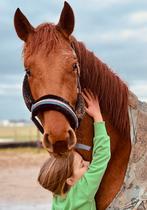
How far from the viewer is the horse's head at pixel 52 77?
3891 millimetres

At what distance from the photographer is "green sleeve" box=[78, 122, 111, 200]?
4.29m

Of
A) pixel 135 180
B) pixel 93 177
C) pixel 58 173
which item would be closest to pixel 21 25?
pixel 58 173

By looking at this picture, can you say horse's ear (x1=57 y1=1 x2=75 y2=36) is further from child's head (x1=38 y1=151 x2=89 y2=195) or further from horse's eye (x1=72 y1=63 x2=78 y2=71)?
child's head (x1=38 y1=151 x2=89 y2=195)

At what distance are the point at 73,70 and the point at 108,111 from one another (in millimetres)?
583

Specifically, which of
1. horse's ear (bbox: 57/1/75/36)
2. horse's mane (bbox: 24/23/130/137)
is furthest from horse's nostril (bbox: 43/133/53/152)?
horse's ear (bbox: 57/1/75/36)

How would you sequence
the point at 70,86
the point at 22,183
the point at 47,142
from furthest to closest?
1. the point at 22,183
2. the point at 70,86
3. the point at 47,142

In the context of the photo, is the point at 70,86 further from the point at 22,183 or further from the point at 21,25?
the point at 22,183

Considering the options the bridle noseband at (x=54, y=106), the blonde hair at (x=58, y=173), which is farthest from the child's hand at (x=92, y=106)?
the blonde hair at (x=58, y=173)

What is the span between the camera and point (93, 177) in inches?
169

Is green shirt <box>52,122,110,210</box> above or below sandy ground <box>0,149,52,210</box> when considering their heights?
above

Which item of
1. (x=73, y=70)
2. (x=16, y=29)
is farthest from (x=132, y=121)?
(x=16, y=29)

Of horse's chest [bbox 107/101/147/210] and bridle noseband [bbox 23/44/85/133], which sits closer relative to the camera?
bridle noseband [bbox 23/44/85/133]

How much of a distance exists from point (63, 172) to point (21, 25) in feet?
3.52

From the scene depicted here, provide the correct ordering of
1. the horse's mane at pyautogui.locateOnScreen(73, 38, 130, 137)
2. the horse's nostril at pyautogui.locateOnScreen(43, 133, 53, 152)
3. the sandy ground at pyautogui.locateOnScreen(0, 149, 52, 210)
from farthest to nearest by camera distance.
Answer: the sandy ground at pyautogui.locateOnScreen(0, 149, 52, 210)
the horse's mane at pyautogui.locateOnScreen(73, 38, 130, 137)
the horse's nostril at pyautogui.locateOnScreen(43, 133, 53, 152)
